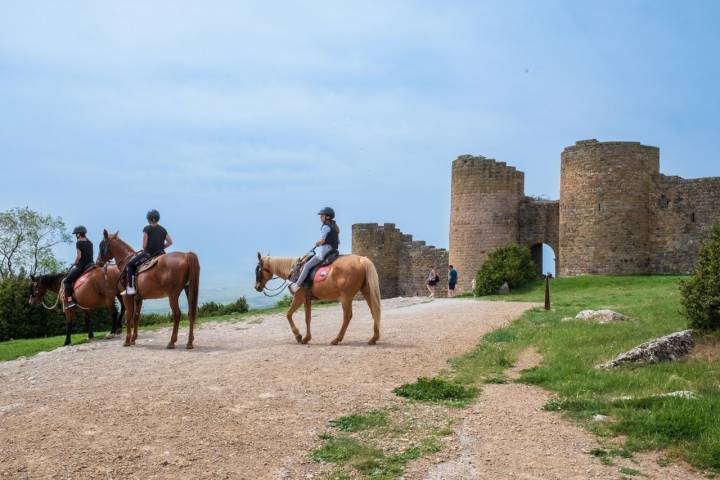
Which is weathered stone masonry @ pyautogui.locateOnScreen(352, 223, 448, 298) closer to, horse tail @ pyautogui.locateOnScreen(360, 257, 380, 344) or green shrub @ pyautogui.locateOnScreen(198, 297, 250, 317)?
green shrub @ pyautogui.locateOnScreen(198, 297, 250, 317)

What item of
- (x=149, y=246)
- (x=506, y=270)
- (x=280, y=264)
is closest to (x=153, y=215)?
(x=149, y=246)

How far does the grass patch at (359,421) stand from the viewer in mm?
7176

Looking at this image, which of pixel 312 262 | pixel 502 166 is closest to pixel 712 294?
pixel 312 262

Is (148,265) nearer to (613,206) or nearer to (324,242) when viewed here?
(324,242)

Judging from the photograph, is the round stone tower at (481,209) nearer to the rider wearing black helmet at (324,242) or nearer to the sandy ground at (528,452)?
the rider wearing black helmet at (324,242)

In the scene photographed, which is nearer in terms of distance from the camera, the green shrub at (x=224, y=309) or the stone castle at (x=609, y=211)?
the green shrub at (x=224, y=309)

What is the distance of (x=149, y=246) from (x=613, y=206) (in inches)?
869

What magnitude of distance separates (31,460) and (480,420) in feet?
13.9

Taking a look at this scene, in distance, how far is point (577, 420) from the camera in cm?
742

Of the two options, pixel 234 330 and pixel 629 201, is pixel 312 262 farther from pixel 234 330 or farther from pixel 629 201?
pixel 629 201

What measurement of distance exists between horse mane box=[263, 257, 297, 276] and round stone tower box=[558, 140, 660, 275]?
20.1 m

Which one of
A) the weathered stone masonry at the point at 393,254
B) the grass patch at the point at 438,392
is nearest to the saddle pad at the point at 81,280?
the grass patch at the point at 438,392

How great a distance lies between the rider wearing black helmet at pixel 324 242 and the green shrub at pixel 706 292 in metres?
5.99

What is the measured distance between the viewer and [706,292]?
1133 cm
